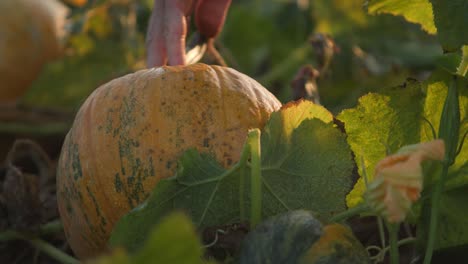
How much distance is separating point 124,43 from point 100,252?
1.70 meters

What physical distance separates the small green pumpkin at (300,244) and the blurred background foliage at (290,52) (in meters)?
1.45

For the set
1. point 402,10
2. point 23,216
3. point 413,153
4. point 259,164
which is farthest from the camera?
point 23,216

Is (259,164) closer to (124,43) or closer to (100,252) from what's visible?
(100,252)

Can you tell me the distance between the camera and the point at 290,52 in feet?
10.5

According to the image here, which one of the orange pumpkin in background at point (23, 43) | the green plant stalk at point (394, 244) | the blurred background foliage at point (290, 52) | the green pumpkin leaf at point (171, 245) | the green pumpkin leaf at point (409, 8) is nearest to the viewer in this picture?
the green pumpkin leaf at point (171, 245)

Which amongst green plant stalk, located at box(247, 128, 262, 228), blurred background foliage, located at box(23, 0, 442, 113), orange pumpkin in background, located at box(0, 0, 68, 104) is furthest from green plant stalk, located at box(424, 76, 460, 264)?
orange pumpkin in background, located at box(0, 0, 68, 104)

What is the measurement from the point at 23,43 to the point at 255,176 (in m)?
2.25

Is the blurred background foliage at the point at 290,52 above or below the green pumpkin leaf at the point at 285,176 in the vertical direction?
below

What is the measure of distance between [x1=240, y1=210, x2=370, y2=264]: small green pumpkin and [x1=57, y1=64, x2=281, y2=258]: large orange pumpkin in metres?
0.20

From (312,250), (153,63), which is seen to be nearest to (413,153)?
(312,250)

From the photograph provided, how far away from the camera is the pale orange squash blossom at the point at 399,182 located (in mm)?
875

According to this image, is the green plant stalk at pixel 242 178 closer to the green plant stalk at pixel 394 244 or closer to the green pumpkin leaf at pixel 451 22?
the green plant stalk at pixel 394 244

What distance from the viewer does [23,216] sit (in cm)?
147

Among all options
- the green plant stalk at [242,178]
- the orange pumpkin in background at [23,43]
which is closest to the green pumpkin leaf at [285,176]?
the green plant stalk at [242,178]
